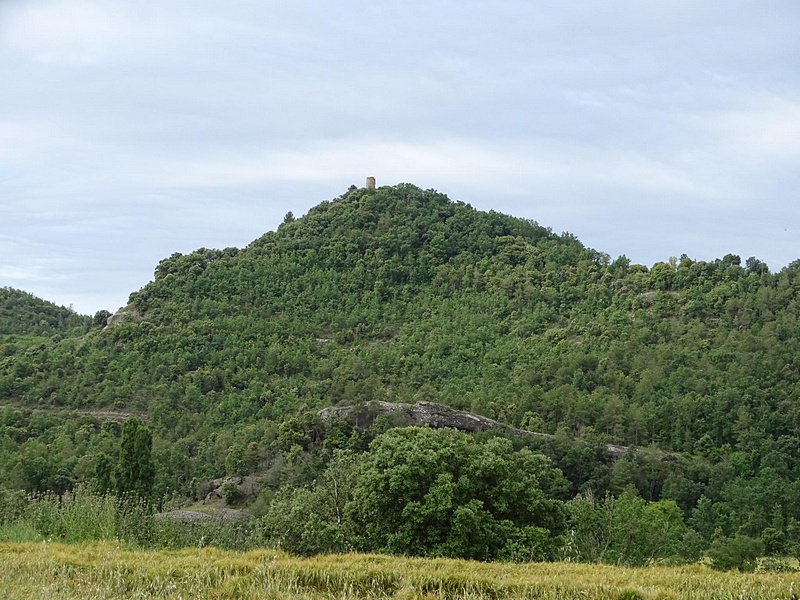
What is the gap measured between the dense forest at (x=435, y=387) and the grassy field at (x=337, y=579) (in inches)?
332

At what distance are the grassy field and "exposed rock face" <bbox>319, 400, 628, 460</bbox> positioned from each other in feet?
143

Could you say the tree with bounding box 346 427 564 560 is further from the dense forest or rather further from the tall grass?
the tall grass

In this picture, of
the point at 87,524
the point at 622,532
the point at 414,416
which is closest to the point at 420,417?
the point at 414,416

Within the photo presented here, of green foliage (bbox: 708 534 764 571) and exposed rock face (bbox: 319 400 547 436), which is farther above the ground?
exposed rock face (bbox: 319 400 547 436)

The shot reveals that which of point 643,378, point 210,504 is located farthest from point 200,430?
point 643,378

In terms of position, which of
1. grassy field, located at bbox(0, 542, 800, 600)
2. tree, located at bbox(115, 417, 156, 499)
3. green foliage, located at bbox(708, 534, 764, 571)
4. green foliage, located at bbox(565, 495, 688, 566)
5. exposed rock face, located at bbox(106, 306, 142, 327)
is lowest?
green foliage, located at bbox(708, 534, 764, 571)

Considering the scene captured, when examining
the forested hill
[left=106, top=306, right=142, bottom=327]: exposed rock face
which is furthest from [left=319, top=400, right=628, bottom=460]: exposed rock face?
the forested hill

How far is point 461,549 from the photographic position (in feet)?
71.7

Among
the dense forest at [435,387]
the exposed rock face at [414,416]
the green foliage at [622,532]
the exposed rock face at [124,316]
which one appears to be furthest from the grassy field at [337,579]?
the exposed rock face at [124,316]

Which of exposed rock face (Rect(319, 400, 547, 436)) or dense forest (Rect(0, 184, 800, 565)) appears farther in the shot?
exposed rock face (Rect(319, 400, 547, 436))

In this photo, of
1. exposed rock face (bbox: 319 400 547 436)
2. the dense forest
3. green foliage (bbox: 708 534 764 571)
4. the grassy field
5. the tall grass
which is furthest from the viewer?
exposed rock face (bbox: 319 400 547 436)

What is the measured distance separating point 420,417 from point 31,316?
78.3 m

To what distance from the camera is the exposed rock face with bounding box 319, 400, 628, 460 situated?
185 feet

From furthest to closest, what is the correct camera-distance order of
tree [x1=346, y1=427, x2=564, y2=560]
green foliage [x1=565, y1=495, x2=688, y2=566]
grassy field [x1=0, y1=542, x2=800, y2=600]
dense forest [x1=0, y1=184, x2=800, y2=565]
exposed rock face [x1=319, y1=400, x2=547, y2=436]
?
exposed rock face [x1=319, y1=400, x2=547, y2=436], green foliage [x1=565, y1=495, x2=688, y2=566], dense forest [x1=0, y1=184, x2=800, y2=565], tree [x1=346, y1=427, x2=564, y2=560], grassy field [x1=0, y1=542, x2=800, y2=600]
